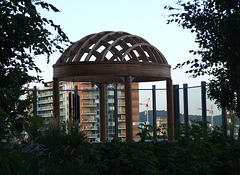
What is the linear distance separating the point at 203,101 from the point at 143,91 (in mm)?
3792

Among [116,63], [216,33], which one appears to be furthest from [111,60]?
[216,33]

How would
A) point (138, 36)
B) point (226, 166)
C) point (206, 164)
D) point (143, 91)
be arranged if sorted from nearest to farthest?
point (206, 164), point (226, 166), point (138, 36), point (143, 91)

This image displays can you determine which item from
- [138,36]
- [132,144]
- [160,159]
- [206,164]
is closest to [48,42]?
[132,144]

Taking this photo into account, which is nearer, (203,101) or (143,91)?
(203,101)

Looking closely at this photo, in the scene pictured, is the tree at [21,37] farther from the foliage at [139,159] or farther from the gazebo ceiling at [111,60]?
the gazebo ceiling at [111,60]

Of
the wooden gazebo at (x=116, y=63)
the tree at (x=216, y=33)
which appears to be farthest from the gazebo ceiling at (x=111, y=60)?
the tree at (x=216, y=33)

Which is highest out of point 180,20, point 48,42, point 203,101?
point 180,20

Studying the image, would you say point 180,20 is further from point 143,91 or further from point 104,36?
point 143,91

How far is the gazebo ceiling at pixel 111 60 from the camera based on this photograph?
1220cm

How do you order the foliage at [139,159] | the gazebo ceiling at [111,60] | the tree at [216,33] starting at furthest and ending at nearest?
the gazebo ceiling at [111,60]
the tree at [216,33]
the foliage at [139,159]

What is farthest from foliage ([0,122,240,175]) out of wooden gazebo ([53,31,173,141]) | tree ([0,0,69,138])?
wooden gazebo ([53,31,173,141])

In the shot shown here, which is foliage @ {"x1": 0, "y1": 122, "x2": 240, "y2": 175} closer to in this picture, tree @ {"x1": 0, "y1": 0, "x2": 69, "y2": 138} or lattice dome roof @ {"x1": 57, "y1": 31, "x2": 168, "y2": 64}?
tree @ {"x1": 0, "y1": 0, "x2": 69, "y2": 138}

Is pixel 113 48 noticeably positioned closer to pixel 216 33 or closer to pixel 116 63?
pixel 116 63

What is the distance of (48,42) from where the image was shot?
21.3 feet
